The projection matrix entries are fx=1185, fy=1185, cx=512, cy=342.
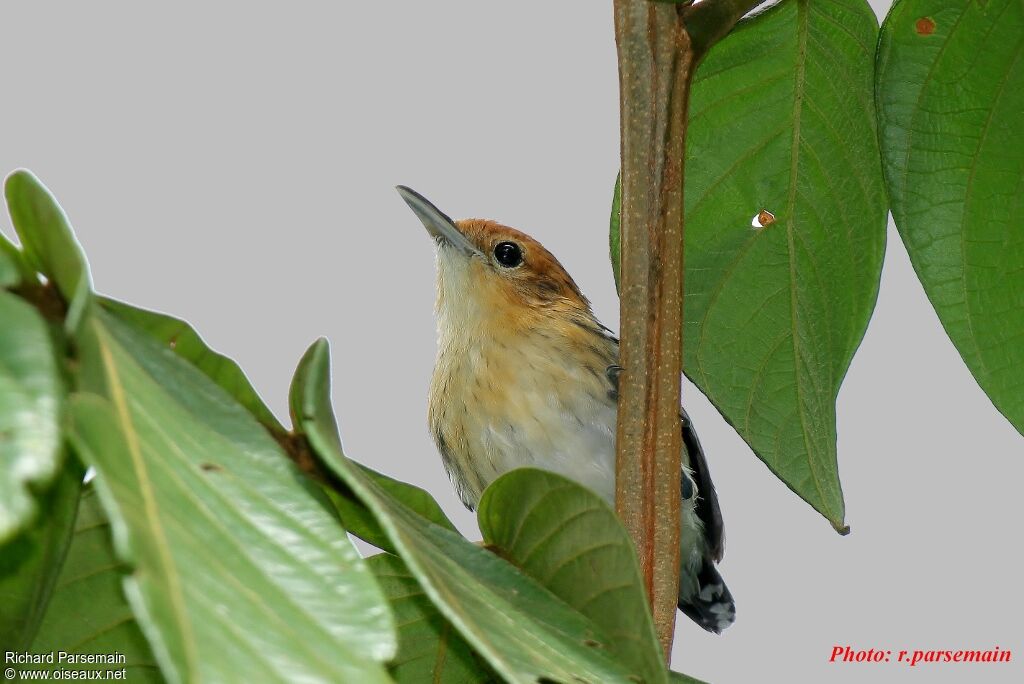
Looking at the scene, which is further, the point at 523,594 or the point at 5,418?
the point at 523,594

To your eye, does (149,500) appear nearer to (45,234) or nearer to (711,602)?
(45,234)

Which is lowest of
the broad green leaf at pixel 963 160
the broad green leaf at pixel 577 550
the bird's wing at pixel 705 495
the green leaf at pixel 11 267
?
the bird's wing at pixel 705 495

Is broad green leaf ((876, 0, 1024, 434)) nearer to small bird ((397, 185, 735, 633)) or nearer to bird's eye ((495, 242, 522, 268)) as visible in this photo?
small bird ((397, 185, 735, 633))

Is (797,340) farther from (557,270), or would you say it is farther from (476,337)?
(557,270)

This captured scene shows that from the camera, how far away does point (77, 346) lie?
0.99m

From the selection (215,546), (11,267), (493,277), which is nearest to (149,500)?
(215,546)

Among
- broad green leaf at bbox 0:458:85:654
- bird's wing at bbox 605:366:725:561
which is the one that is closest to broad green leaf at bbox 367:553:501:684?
broad green leaf at bbox 0:458:85:654

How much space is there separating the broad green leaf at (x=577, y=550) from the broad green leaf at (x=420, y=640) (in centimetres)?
13

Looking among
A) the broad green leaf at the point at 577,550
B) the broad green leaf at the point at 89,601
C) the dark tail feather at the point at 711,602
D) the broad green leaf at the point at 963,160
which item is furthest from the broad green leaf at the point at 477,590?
the dark tail feather at the point at 711,602

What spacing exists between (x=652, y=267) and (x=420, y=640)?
1.99 feet

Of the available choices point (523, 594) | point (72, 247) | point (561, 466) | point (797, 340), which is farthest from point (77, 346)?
point (561, 466)

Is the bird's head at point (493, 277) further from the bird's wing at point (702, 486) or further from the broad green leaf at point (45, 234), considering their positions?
the broad green leaf at point (45, 234)

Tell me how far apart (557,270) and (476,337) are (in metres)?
0.48

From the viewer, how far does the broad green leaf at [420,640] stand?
1.61 m
